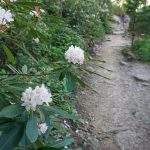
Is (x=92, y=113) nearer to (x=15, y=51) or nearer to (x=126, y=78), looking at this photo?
(x=15, y=51)

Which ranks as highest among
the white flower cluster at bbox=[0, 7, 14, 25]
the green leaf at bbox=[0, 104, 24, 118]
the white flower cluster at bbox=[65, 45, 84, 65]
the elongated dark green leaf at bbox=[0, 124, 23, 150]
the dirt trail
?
Result: the white flower cluster at bbox=[0, 7, 14, 25]

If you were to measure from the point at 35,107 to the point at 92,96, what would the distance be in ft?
16.5

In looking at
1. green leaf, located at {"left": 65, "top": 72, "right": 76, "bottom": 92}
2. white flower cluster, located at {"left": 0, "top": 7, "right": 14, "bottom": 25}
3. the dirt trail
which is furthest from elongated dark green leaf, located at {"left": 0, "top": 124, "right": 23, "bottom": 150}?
the dirt trail

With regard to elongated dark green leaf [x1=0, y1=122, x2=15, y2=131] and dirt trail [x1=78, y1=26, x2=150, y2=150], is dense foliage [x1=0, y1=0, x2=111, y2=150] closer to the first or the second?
elongated dark green leaf [x1=0, y1=122, x2=15, y2=131]

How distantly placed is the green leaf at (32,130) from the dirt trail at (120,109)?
356 cm

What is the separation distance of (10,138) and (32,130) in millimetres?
111

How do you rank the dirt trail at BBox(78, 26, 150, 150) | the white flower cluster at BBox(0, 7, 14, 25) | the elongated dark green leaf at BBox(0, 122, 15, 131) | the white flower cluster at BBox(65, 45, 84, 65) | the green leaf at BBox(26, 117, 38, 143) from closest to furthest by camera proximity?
the green leaf at BBox(26, 117, 38, 143) < the elongated dark green leaf at BBox(0, 122, 15, 131) < the white flower cluster at BBox(0, 7, 14, 25) < the white flower cluster at BBox(65, 45, 84, 65) < the dirt trail at BBox(78, 26, 150, 150)

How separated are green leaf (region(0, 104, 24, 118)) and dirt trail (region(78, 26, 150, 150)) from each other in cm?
351

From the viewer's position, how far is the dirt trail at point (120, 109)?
4.98m

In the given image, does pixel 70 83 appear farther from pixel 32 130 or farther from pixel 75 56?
pixel 32 130

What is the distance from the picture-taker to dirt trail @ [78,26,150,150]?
4984 mm

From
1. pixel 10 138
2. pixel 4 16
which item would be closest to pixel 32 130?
pixel 10 138

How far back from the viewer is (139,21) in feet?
37.3

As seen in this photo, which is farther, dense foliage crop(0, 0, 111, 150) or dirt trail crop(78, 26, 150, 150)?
dirt trail crop(78, 26, 150, 150)
